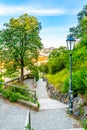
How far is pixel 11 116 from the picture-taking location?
1667 cm

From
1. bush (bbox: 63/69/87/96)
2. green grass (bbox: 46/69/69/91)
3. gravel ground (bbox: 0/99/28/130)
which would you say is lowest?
gravel ground (bbox: 0/99/28/130)

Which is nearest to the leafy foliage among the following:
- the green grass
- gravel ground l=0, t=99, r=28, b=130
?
the green grass

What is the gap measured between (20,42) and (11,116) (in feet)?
57.9

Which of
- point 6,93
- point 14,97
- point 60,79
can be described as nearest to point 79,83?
point 14,97

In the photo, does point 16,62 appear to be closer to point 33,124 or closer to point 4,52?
point 4,52

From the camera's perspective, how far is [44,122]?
49.2 ft

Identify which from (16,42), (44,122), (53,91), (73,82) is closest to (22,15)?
(16,42)

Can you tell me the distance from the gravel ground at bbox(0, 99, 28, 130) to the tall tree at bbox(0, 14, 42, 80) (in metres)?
12.9

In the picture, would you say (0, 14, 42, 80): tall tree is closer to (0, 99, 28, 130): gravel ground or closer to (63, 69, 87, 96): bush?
(0, 99, 28, 130): gravel ground

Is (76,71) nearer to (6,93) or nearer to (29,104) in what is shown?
(29,104)

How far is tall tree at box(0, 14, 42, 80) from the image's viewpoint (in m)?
33.2

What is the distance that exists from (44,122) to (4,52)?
63.4ft

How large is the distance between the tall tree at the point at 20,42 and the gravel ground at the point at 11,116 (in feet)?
42.3

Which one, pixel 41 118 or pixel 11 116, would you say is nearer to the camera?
pixel 41 118
